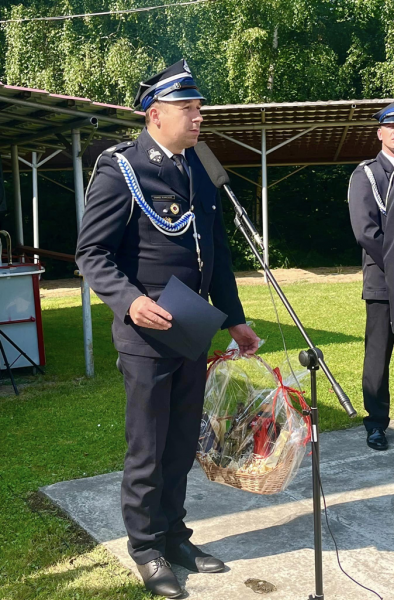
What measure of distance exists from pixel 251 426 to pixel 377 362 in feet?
4.85

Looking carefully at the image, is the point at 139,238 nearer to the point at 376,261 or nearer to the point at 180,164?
the point at 180,164

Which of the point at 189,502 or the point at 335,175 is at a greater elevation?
the point at 335,175

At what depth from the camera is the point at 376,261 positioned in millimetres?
4168

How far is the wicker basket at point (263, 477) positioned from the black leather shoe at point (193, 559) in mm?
321

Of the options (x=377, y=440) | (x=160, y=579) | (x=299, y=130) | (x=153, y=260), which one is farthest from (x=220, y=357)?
(x=299, y=130)

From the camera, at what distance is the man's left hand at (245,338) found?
306 centimetres

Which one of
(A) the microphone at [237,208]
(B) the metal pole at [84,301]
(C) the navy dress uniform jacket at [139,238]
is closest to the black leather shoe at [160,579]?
(C) the navy dress uniform jacket at [139,238]

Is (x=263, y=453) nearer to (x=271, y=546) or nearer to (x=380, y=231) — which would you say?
(x=271, y=546)

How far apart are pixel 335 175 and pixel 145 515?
1866 centimetres

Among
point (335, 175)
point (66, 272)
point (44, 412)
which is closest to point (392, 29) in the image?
point (335, 175)

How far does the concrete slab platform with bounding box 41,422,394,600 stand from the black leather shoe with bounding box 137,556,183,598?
7 centimetres

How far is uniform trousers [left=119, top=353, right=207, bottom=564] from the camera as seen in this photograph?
2711 mm

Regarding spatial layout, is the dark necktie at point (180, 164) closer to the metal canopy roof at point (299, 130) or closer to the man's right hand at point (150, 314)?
the man's right hand at point (150, 314)

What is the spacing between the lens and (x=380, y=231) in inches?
163
